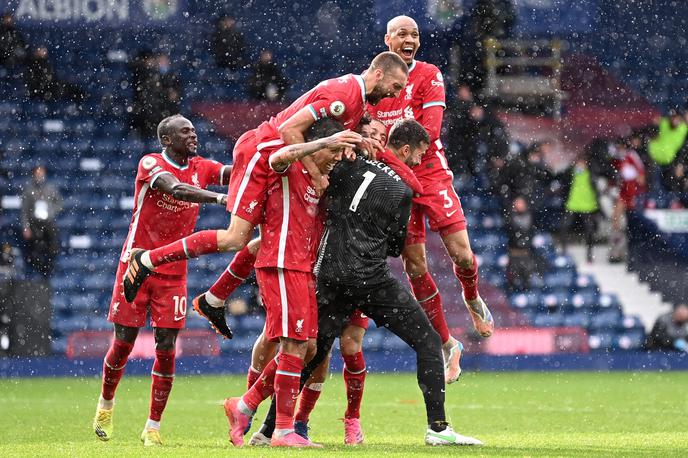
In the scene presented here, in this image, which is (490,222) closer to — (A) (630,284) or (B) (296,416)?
(A) (630,284)

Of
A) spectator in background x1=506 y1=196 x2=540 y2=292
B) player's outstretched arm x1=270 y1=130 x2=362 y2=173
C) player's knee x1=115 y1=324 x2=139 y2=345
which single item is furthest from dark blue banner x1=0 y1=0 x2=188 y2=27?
player's outstretched arm x1=270 y1=130 x2=362 y2=173

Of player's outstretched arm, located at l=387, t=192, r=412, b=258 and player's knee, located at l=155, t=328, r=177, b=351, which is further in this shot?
player's knee, located at l=155, t=328, r=177, b=351

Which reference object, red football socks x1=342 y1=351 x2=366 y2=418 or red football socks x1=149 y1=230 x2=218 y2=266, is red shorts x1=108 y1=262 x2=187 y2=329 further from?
red football socks x1=342 y1=351 x2=366 y2=418

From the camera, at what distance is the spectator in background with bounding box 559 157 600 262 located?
2303cm

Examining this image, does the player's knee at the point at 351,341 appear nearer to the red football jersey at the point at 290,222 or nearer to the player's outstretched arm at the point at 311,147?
the red football jersey at the point at 290,222

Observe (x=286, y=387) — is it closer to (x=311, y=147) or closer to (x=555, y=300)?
(x=311, y=147)

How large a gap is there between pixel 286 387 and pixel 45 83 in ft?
52.2

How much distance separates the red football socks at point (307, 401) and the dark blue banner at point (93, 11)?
1541cm

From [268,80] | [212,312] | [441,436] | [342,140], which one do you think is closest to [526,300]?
[268,80]

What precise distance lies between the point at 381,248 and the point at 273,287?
31.0 inches

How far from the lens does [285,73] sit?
2536 cm

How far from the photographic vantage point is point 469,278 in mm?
10453

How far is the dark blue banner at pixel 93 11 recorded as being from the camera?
78.1 feet

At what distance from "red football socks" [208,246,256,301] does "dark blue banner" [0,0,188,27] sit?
580 inches
